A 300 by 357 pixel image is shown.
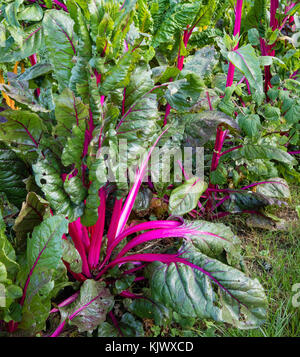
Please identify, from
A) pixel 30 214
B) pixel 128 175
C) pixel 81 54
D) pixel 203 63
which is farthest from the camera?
pixel 203 63

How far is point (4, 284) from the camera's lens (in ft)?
3.26

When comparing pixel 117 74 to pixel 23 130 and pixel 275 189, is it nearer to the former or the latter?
pixel 23 130

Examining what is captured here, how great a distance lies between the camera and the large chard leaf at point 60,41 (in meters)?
1.03

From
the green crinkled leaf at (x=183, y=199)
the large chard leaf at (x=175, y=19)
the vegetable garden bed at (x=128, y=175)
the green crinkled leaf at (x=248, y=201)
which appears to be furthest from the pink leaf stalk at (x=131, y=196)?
the green crinkled leaf at (x=248, y=201)

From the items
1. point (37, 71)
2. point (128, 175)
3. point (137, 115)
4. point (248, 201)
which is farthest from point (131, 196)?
point (248, 201)

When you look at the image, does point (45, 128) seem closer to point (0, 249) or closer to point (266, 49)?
point (0, 249)

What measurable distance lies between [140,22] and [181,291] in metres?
0.98

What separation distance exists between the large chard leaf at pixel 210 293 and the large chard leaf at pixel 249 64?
66cm

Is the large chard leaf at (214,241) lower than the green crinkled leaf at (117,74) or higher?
lower

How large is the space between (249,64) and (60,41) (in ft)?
2.24

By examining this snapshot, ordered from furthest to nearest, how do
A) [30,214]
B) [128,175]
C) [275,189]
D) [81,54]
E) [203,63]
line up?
[275,189] < [203,63] < [128,175] < [30,214] < [81,54]

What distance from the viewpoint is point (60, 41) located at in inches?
41.1

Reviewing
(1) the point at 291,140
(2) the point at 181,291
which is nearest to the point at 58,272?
(2) the point at 181,291

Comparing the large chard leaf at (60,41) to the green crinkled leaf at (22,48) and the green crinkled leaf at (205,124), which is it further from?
the green crinkled leaf at (205,124)
